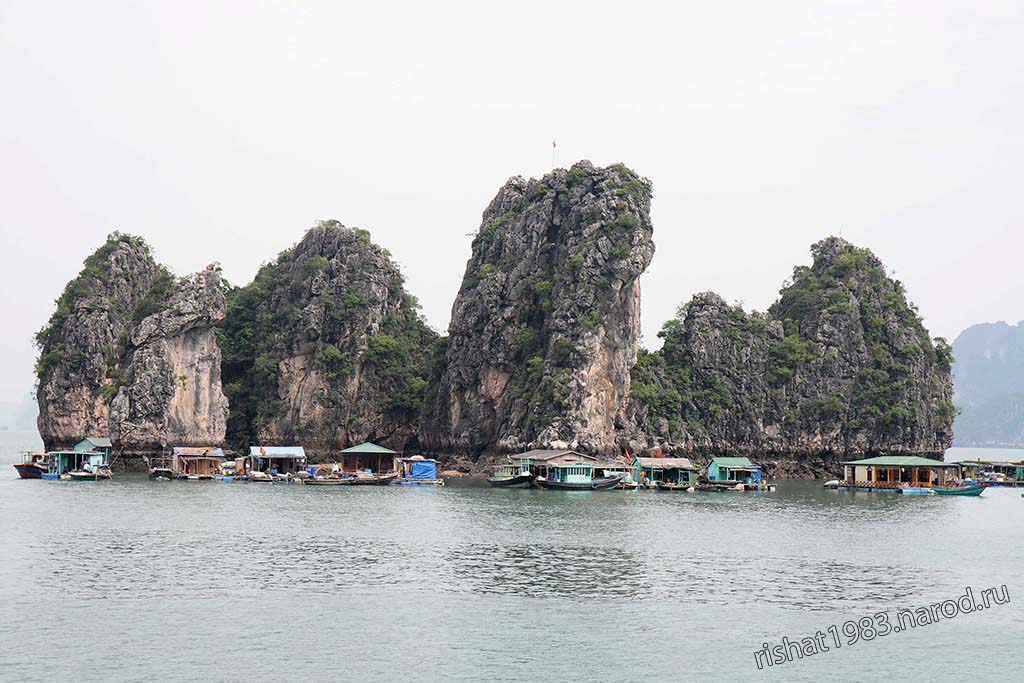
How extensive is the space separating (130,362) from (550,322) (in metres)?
43.3

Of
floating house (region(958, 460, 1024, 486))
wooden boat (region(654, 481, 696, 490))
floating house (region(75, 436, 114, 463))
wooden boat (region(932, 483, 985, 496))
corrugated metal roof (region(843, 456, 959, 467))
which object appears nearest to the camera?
wooden boat (region(932, 483, 985, 496))

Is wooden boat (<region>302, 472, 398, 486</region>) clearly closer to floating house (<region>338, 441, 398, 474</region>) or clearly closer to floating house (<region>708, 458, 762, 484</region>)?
floating house (<region>338, 441, 398, 474</region>)

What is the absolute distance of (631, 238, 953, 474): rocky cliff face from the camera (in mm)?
125500

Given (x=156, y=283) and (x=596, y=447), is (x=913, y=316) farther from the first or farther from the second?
(x=156, y=283)

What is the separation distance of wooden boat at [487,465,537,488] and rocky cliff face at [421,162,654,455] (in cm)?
569

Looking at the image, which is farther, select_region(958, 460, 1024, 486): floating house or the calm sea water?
select_region(958, 460, 1024, 486): floating house

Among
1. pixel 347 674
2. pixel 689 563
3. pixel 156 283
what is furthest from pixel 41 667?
pixel 156 283

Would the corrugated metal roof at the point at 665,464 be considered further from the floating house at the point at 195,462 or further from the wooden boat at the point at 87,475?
the wooden boat at the point at 87,475

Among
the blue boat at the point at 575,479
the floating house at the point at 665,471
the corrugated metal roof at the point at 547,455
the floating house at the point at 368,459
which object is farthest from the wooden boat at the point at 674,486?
the floating house at the point at 368,459

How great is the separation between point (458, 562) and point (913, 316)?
4022 inches

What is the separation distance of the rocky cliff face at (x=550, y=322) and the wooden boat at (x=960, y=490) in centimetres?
3042

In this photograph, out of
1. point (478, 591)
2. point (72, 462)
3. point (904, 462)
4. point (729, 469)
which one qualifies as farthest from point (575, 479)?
point (478, 591)

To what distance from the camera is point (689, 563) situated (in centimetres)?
4981

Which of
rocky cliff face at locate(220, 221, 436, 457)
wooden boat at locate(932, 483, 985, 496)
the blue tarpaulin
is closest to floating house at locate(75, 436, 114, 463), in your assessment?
rocky cliff face at locate(220, 221, 436, 457)
